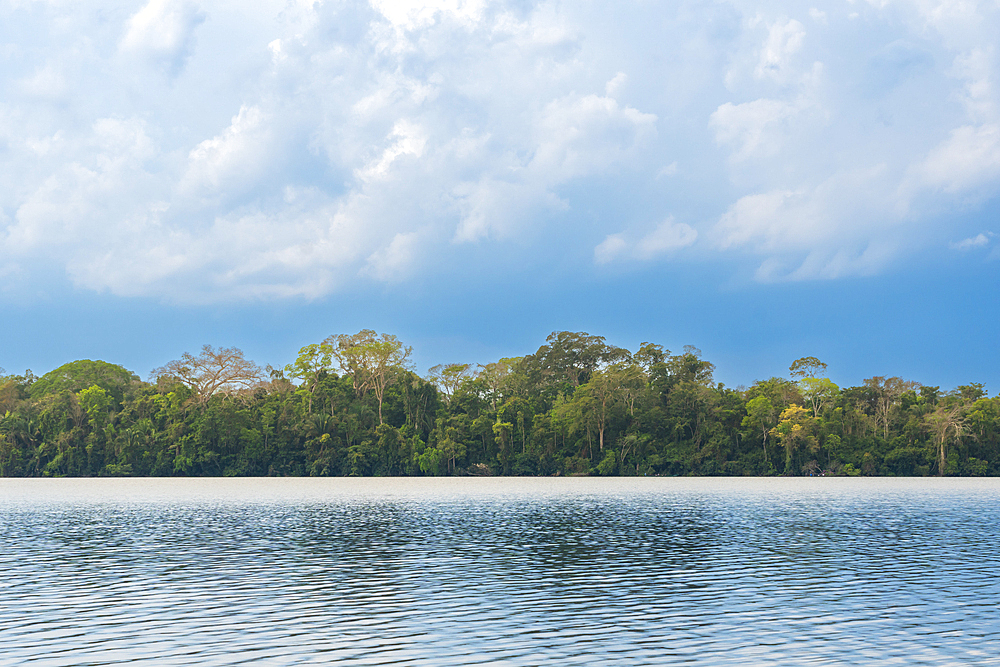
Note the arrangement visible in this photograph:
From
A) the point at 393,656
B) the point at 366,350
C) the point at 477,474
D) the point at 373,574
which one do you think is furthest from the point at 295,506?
the point at 366,350

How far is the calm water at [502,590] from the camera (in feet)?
52.7

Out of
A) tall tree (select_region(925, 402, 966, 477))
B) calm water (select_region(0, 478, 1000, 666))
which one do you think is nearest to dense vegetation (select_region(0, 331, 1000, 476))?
tall tree (select_region(925, 402, 966, 477))

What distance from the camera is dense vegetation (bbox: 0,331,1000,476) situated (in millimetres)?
107500

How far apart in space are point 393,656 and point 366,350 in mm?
107326

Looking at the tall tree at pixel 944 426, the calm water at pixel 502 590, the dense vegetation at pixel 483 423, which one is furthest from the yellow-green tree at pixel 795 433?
the calm water at pixel 502 590

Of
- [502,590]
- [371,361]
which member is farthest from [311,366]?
[502,590]

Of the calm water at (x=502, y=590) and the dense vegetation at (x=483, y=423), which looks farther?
the dense vegetation at (x=483, y=423)

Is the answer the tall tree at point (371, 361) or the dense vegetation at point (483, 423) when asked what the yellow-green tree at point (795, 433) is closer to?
the dense vegetation at point (483, 423)

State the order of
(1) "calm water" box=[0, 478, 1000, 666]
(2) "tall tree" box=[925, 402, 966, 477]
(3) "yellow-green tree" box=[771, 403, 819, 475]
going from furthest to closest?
1. (3) "yellow-green tree" box=[771, 403, 819, 475]
2. (2) "tall tree" box=[925, 402, 966, 477]
3. (1) "calm water" box=[0, 478, 1000, 666]

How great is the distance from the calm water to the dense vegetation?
65.4 metres

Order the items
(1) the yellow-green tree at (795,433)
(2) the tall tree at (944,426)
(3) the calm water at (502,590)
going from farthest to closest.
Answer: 1. (1) the yellow-green tree at (795,433)
2. (2) the tall tree at (944,426)
3. (3) the calm water at (502,590)

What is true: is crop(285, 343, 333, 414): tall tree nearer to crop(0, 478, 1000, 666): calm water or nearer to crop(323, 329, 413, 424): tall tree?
crop(323, 329, 413, 424): tall tree

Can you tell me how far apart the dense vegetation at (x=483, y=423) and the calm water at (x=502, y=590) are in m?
65.4

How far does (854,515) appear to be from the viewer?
46000mm
